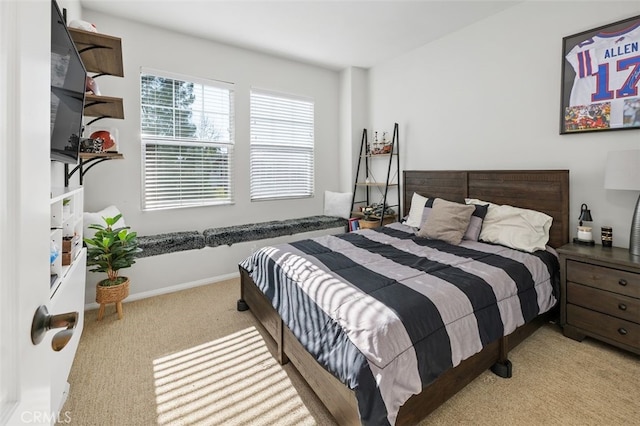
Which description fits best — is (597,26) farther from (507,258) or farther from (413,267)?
(413,267)

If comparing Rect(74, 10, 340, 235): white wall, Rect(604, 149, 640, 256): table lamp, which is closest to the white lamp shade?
Rect(604, 149, 640, 256): table lamp

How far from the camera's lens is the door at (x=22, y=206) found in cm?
43

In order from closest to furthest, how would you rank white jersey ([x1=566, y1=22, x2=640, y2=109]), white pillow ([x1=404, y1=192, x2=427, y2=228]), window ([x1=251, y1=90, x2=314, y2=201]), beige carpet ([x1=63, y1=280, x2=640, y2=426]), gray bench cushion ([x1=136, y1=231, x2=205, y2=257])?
beige carpet ([x1=63, y1=280, x2=640, y2=426]), white jersey ([x1=566, y1=22, x2=640, y2=109]), gray bench cushion ([x1=136, y1=231, x2=205, y2=257]), white pillow ([x1=404, y1=192, x2=427, y2=228]), window ([x1=251, y1=90, x2=314, y2=201])

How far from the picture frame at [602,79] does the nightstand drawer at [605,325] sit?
1.45 metres

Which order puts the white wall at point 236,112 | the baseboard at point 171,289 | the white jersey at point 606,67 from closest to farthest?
the white jersey at point 606,67 < the baseboard at point 171,289 < the white wall at point 236,112

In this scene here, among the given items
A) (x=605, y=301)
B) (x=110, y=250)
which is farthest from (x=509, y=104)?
(x=110, y=250)

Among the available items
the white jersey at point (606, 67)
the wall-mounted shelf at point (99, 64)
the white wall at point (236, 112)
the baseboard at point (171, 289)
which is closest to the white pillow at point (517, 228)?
the white jersey at point (606, 67)

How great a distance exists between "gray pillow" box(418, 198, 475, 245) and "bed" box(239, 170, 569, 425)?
0.28 feet

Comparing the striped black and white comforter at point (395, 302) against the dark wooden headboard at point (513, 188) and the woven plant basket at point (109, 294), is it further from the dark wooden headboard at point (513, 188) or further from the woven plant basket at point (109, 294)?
the woven plant basket at point (109, 294)

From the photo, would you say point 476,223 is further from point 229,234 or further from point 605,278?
point 229,234

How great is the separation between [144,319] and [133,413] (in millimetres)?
1171

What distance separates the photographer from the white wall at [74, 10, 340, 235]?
3178mm

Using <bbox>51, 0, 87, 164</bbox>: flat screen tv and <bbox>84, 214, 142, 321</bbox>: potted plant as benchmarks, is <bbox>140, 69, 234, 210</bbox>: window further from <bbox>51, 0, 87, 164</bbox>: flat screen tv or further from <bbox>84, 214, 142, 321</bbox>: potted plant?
<bbox>51, 0, 87, 164</bbox>: flat screen tv

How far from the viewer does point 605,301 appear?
2.06 metres
